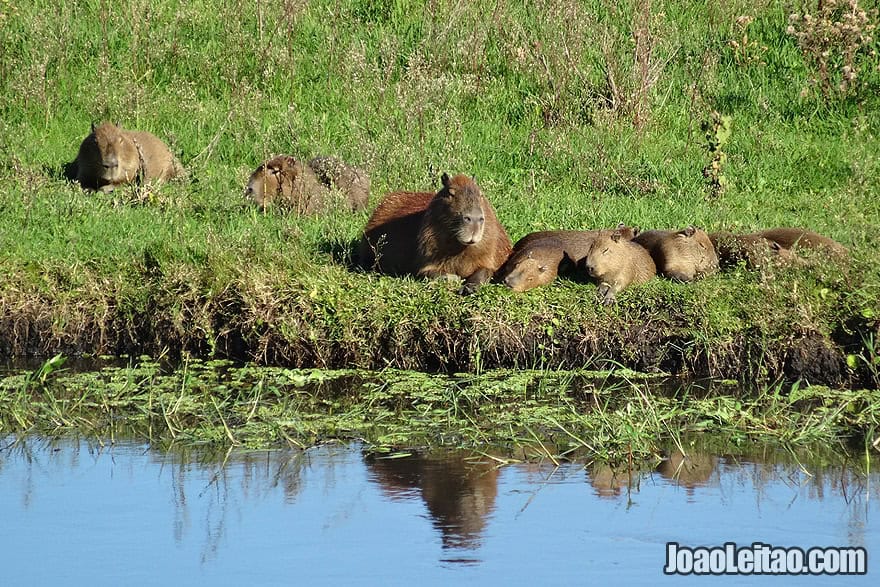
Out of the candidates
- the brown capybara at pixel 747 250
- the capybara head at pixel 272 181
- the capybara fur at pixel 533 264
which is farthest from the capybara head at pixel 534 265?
the capybara head at pixel 272 181

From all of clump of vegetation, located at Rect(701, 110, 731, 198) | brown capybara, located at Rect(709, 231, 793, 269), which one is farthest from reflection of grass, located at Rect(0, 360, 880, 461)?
clump of vegetation, located at Rect(701, 110, 731, 198)

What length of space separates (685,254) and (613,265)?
518 mm

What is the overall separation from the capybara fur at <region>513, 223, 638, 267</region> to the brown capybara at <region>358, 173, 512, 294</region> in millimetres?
144

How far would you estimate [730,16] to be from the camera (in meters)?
12.9

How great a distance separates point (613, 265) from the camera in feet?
27.3

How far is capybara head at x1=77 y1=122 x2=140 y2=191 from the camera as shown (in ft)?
33.9

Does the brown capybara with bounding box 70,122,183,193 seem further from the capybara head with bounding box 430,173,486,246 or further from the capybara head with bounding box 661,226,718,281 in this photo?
the capybara head with bounding box 661,226,718,281

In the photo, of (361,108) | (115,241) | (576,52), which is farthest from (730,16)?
(115,241)

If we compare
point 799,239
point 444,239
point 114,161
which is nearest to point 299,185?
point 114,161

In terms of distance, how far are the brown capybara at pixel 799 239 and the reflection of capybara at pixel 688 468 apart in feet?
7.82

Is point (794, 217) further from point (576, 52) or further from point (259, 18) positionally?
point (259, 18)

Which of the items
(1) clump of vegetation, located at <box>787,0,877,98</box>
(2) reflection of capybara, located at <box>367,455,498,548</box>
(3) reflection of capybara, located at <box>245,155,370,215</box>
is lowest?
(2) reflection of capybara, located at <box>367,455,498,548</box>

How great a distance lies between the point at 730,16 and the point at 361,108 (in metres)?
3.54

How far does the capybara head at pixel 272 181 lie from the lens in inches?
387
